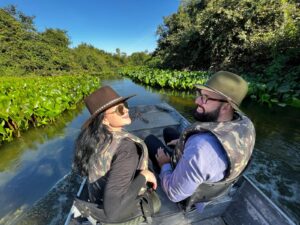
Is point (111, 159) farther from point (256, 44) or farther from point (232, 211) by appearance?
point (256, 44)

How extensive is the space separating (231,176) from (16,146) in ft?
17.4

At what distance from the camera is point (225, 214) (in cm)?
214

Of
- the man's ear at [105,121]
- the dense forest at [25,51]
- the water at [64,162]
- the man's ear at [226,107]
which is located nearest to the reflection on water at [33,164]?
the water at [64,162]

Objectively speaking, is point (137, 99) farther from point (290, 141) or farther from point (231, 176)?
point (231, 176)

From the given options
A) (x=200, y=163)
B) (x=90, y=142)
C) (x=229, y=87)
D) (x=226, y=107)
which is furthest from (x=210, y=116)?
(x=90, y=142)

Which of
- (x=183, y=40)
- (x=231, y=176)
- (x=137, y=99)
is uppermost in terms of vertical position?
(x=183, y=40)

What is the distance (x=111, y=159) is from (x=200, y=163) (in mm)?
555

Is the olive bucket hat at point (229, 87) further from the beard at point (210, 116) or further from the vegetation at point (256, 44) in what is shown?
the vegetation at point (256, 44)

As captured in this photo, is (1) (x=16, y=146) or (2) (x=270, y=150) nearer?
(2) (x=270, y=150)

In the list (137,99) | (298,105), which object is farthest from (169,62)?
(298,105)

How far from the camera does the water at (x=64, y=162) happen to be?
3.27 m

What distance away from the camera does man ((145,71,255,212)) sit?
4.55 ft

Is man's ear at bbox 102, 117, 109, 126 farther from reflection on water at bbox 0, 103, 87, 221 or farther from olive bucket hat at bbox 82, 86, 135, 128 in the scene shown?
reflection on water at bbox 0, 103, 87, 221

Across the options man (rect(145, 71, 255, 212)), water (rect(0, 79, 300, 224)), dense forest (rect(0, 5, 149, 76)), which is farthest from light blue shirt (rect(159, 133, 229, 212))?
dense forest (rect(0, 5, 149, 76))
